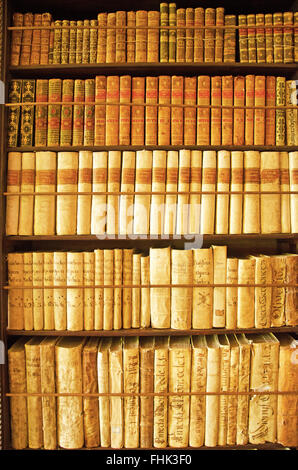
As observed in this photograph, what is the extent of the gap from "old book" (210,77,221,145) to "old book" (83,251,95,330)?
2.07 ft

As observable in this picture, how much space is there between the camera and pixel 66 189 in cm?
107

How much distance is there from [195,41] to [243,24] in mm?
197

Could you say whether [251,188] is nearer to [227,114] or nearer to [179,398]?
[227,114]

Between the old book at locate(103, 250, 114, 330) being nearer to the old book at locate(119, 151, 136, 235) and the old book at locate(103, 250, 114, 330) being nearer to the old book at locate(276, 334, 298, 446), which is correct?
the old book at locate(119, 151, 136, 235)

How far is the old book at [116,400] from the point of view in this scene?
41.9 inches

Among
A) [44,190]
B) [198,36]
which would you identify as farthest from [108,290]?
[198,36]

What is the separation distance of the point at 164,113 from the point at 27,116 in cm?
52

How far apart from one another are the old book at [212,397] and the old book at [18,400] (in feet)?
2.24

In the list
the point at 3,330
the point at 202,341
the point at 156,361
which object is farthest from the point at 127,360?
the point at 3,330

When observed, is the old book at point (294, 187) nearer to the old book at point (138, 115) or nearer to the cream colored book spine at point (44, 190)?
the old book at point (138, 115)

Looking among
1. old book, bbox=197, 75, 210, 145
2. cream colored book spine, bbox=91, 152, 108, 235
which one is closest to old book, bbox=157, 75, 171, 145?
old book, bbox=197, 75, 210, 145

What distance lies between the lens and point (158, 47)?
3.55 feet

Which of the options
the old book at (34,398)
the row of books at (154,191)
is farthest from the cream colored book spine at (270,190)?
the old book at (34,398)

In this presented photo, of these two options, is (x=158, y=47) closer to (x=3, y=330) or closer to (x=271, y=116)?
(x=271, y=116)
